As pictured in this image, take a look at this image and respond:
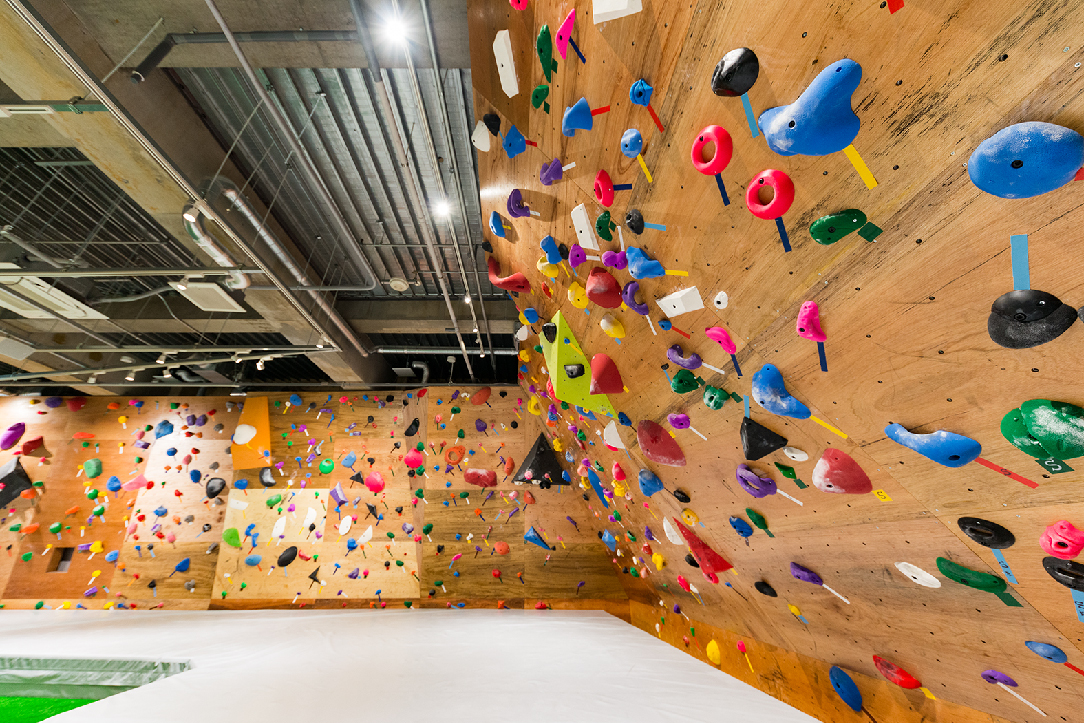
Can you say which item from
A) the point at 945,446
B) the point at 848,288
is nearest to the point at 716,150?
the point at 848,288

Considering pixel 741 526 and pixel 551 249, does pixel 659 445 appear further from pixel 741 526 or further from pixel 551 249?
pixel 551 249

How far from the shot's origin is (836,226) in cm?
76

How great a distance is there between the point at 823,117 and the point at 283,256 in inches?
139

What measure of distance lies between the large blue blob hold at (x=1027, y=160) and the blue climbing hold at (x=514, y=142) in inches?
56.7

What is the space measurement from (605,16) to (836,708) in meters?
2.61

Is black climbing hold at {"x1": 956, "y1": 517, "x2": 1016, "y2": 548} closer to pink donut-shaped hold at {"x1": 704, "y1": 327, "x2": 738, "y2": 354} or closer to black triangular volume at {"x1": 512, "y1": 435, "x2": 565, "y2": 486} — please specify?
pink donut-shaped hold at {"x1": 704, "y1": 327, "x2": 738, "y2": 354}

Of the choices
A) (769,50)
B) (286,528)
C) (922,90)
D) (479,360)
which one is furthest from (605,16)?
(286,528)

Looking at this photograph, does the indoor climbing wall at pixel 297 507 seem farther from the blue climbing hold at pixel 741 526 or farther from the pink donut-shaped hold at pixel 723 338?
the pink donut-shaped hold at pixel 723 338

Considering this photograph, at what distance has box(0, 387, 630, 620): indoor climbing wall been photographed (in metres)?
4.84

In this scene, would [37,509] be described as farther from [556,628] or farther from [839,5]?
[839,5]

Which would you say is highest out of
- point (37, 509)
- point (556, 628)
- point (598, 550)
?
point (37, 509)

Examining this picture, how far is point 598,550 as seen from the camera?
15.9 ft

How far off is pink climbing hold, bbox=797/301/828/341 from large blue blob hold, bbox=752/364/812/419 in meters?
0.16

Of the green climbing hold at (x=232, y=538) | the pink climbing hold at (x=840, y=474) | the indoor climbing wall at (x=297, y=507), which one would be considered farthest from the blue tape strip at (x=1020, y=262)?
the green climbing hold at (x=232, y=538)
